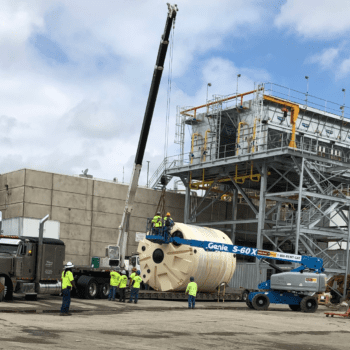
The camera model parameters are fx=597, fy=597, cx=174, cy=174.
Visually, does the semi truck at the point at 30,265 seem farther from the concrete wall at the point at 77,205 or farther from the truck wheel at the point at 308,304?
the concrete wall at the point at 77,205

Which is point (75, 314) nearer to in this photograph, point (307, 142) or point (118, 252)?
point (118, 252)

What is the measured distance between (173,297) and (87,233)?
601 inches

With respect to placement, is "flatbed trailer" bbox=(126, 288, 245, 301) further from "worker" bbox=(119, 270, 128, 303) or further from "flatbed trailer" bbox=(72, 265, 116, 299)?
"worker" bbox=(119, 270, 128, 303)

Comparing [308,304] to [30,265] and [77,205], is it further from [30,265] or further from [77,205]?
[77,205]

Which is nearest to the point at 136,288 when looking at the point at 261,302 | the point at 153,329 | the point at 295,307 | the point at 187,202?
the point at 261,302

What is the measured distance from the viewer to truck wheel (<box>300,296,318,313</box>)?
2742cm

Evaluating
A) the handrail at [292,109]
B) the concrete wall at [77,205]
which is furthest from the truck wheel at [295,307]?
the concrete wall at [77,205]

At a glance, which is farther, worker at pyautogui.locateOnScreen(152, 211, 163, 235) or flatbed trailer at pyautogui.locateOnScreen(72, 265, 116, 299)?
worker at pyautogui.locateOnScreen(152, 211, 163, 235)

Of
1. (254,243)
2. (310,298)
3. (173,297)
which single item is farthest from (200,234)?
(254,243)

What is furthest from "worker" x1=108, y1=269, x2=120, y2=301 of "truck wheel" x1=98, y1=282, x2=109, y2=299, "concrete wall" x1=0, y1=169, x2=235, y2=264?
"concrete wall" x1=0, y1=169, x2=235, y2=264

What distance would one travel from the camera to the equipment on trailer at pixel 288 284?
89.0 ft

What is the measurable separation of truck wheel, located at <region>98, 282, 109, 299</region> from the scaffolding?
13969 mm

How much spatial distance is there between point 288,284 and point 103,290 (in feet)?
28.9

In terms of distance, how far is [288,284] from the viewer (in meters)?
27.2
